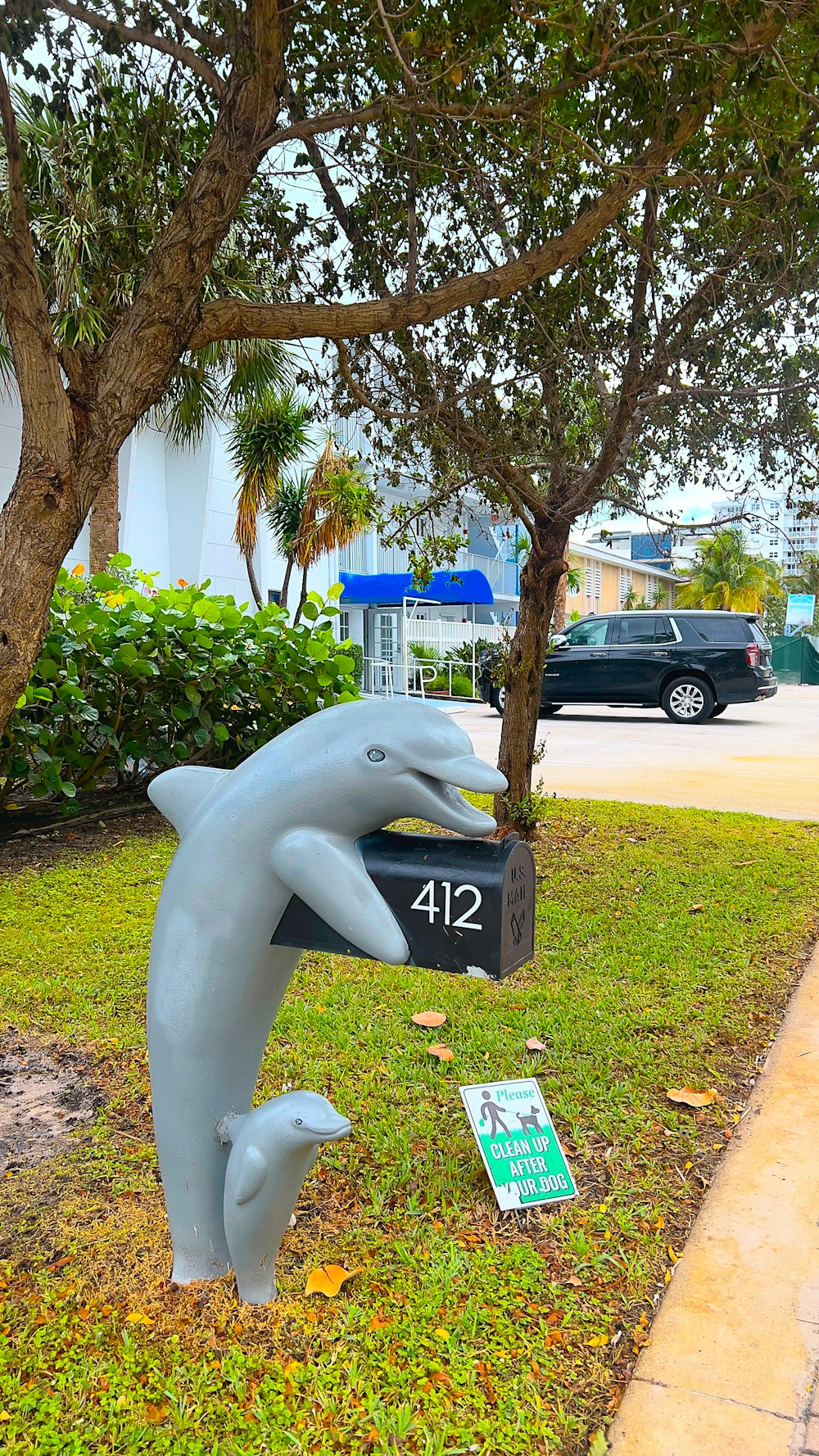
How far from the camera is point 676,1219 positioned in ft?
7.75

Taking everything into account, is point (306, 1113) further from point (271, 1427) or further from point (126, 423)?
point (126, 423)

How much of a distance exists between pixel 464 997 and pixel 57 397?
267 centimetres

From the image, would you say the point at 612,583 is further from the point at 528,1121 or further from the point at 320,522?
the point at 528,1121

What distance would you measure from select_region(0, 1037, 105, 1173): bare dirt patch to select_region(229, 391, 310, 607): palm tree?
35.3 feet

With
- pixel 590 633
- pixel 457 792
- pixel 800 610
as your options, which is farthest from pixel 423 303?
pixel 800 610

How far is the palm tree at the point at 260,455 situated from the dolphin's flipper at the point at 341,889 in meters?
12.1

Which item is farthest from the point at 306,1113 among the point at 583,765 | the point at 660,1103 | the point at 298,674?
the point at 583,765

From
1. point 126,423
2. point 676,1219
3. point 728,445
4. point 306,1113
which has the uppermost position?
point 728,445

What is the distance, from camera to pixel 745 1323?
2.02 metres

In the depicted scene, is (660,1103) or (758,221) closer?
(660,1103)

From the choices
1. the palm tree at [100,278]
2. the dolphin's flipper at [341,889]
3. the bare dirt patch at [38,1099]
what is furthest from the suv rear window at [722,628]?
the dolphin's flipper at [341,889]

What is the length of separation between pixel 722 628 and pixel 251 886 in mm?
13673

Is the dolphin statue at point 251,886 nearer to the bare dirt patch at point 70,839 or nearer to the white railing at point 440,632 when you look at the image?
the bare dirt patch at point 70,839

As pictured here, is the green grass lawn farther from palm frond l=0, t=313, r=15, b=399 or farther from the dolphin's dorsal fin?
palm frond l=0, t=313, r=15, b=399
